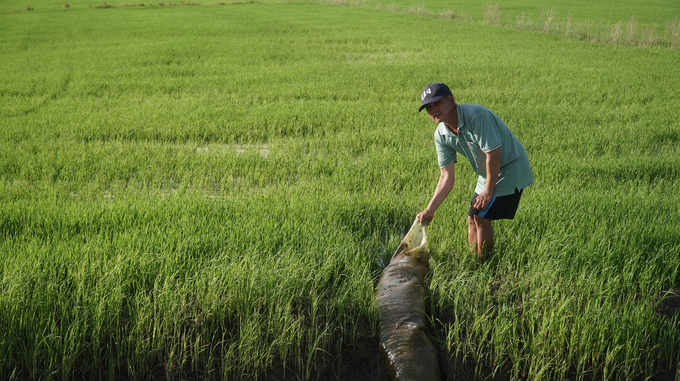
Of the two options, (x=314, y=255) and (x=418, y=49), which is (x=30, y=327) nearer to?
(x=314, y=255)

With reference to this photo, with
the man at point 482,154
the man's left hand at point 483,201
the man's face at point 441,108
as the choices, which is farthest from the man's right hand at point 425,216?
the man's face at point 441,108

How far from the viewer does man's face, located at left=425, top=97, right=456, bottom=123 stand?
2.42 meters

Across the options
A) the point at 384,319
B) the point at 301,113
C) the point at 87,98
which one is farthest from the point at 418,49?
the point at 384,319

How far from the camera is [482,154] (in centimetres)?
269

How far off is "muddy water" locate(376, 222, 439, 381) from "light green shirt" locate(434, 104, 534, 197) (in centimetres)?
52

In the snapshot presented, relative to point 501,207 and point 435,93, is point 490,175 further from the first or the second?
point 435,93

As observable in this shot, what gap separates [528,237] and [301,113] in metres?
4.47

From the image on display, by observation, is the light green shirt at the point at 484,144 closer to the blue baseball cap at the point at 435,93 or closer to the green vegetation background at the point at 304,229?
the blue baseball cap at the point at 435,93

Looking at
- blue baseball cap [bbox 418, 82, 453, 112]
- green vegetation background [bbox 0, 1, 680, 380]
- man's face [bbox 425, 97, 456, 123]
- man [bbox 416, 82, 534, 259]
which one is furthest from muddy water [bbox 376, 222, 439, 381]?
blue baseball cap [bbox 418, 82, 453, 112]

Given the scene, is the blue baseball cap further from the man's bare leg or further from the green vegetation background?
the green vegetation background

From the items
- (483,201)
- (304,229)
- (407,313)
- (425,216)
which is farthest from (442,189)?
(304,229)

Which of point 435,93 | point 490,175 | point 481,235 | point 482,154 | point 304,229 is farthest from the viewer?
point 304,229

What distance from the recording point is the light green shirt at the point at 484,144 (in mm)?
2479

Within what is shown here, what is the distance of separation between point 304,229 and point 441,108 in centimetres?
129
